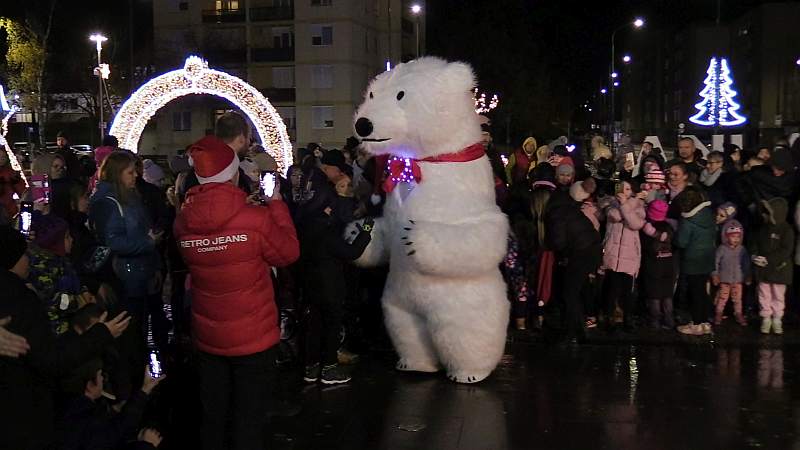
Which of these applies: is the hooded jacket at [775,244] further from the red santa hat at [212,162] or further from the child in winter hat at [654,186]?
the red santa hat at [212,162]

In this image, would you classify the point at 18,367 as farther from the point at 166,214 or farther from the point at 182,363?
the point at 166,214

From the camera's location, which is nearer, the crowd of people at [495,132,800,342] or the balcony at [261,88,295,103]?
the crowd of people at [495,132,800,342]

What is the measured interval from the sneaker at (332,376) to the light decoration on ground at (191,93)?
7727 mm

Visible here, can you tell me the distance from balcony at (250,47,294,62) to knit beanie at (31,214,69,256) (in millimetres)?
43490

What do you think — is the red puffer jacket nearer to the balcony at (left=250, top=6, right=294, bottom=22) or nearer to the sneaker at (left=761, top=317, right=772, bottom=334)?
the sneaker at (left=761, top=317, right=772, bottom=334)

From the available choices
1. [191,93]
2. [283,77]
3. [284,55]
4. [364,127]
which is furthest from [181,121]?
[364,127]

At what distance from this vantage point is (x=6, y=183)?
8.59 m

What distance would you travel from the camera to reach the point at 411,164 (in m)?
6.31

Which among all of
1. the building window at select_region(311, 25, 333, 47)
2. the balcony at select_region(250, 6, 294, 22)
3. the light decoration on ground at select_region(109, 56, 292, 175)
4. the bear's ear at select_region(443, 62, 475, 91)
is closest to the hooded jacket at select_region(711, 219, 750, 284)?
the bear's ear at select_region(443, 62, 475, 91)

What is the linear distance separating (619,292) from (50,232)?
5.51 metres

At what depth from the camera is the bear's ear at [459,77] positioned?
6242 mm

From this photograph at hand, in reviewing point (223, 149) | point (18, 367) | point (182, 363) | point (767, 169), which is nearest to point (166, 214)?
point (182, 363)

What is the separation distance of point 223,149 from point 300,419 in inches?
87.5

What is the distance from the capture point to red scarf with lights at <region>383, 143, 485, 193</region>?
630 centimetres
